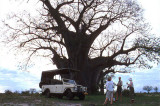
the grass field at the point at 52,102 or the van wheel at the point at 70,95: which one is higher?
the van wheel at the point at 70,95

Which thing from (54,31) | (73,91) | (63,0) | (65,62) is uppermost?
(63,0)

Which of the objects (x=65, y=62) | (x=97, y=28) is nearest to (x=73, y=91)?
(x=65, y=62)

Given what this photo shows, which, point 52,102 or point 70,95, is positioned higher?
point 70,95

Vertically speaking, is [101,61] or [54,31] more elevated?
[54,31]

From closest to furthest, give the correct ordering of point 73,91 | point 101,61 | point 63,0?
point 73,91
point 63,0
point 101,61

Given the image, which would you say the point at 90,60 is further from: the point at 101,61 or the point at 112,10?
the point at 112,10

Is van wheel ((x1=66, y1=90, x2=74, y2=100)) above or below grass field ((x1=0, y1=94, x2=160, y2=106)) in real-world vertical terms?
above

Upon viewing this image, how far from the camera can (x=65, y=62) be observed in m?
25.1

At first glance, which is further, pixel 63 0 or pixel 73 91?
pixel 63 0

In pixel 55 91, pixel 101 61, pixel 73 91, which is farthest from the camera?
pixel 101 61

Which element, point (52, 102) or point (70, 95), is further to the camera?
point (70, 95)

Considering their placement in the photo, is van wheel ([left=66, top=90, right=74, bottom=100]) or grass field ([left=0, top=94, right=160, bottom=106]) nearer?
grass field ([left=0, top=94, right=160, bottom=106])

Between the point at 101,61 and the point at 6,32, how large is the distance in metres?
11.3

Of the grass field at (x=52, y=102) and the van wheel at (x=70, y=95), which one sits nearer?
the grass field at (x=52, y=102)
